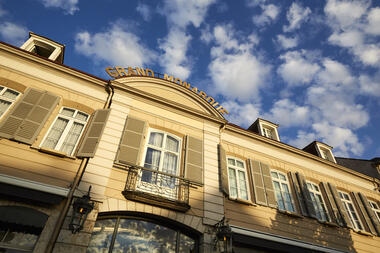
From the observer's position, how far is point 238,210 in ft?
27.2

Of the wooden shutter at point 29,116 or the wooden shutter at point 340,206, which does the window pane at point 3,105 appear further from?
the wooden shutter at point 340,206

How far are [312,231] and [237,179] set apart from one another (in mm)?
3558

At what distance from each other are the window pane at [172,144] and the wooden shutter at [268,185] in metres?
3.93

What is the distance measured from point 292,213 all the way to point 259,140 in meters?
3.53

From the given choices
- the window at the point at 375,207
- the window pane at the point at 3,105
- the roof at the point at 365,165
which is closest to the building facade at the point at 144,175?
the window pane at the point at 3,105

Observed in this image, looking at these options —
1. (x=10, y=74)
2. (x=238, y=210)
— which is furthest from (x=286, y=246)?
(x=10, y=74)

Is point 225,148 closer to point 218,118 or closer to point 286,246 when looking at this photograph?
point 218,118

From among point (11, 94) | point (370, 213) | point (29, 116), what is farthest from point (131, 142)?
point (370, 213)

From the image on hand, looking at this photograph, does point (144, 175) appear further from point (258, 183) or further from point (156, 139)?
point (258, 183)

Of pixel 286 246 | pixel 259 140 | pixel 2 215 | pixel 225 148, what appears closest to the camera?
pixel 2 215

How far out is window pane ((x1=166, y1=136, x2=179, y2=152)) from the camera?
8945mm

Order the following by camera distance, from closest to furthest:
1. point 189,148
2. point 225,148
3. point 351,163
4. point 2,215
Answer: point 2,215 < point 189,148 < point 225,148 < point 351,163

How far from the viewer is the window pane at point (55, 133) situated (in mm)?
7250

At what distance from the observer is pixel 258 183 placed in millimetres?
9398
